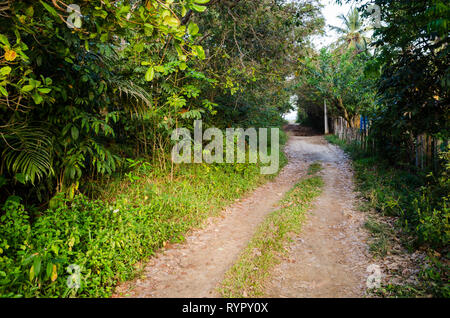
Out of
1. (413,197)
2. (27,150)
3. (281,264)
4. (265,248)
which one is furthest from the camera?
(413,197)

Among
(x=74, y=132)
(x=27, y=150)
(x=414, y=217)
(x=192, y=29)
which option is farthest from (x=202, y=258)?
(x=414, y=217)

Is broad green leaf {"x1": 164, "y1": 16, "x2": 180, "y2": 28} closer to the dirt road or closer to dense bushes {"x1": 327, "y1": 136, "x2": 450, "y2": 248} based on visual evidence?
the dirt road

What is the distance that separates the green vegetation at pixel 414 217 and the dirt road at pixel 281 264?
1.32ft

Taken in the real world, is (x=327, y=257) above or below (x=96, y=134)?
below

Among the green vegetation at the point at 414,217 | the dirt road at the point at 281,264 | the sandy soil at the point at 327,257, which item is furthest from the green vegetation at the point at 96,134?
the green vegetation at the point at 414,217

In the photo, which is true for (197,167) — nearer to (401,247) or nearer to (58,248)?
(58,248)

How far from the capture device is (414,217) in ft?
15.8

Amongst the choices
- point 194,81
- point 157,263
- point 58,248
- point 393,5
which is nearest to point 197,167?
point 194,81

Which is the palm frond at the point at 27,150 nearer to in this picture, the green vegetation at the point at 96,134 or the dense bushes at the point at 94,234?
the green vegetation at the point at 96,134

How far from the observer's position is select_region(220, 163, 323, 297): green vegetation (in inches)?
132

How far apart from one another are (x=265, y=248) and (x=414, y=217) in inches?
114

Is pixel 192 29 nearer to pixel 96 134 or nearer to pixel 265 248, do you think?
pixel 265 248

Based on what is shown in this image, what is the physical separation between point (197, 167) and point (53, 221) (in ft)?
13.1
